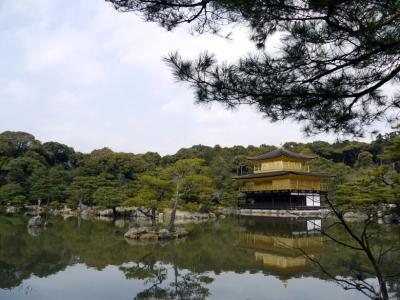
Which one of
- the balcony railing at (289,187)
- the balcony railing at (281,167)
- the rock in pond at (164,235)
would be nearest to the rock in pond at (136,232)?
the rock in pond at (164,235)

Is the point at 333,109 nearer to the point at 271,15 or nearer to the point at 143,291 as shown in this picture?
the point at 271,15

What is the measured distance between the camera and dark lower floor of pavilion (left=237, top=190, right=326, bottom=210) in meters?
22.3

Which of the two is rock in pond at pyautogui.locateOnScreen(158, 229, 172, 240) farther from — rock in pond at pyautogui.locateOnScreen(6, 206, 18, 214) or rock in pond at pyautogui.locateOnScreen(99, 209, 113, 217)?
rock in pond at pyautogui.locateOnScreen(6, 206, 18, 214)

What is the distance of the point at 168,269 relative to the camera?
6.81 meters

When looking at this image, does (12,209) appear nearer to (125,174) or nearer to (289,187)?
(125,174)

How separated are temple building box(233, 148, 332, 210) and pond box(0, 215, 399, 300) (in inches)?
479

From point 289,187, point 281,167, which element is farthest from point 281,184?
point 281,167

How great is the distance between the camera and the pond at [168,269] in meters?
5.45


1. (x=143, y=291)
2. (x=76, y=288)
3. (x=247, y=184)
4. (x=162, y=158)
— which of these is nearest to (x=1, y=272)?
(x=76, y=288)

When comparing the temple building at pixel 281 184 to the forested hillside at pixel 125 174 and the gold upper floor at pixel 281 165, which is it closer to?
the gold upper floor at pixel 281 165

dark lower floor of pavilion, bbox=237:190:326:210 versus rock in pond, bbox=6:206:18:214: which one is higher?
dark lower floor of pavilion, bbox=237:190:326:210

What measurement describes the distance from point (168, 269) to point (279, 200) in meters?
17.6

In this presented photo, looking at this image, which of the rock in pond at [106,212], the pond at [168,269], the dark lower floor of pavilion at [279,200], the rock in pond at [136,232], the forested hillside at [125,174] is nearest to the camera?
the pond at [168,269]

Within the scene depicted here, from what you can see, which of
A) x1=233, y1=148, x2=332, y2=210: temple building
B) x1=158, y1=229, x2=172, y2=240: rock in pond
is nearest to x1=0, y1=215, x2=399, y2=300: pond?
x1=158, y1=229, x2=172, y2=240: rock in pond
